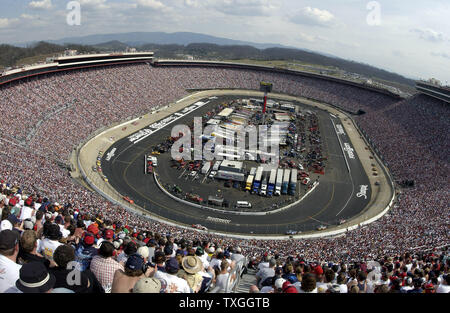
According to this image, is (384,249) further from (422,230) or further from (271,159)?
(271,159)

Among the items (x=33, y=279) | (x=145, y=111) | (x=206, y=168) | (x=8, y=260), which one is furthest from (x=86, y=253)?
(x=145, y=111)

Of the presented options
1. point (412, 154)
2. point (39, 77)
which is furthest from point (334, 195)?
point (39, 77)

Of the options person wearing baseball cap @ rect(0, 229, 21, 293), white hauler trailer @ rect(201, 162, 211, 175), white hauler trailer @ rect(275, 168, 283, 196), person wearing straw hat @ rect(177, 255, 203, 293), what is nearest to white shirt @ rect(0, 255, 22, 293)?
person wearing baseball cap @ rect(0, 229, 21, 293)

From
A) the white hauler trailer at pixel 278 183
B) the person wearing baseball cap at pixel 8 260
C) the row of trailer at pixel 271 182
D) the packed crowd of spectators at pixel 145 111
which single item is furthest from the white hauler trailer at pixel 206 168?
the person wearing baseball cap at pixel 8 260

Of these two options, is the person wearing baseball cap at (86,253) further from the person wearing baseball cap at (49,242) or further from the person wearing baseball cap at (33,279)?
the person wearing baseball cap at (33,279)

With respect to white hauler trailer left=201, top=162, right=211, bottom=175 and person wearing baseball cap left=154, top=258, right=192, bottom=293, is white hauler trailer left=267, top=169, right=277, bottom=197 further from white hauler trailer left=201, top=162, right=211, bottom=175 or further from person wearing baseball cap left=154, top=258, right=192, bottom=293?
person wearing baseball cap left=154, top=258, right=192, bottom=293

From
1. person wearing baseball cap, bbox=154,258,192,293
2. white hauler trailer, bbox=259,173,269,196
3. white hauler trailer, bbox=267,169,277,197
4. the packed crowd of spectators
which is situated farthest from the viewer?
white hauler trailer, bbox=267,169,277,197

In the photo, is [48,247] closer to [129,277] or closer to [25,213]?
[129,277]
